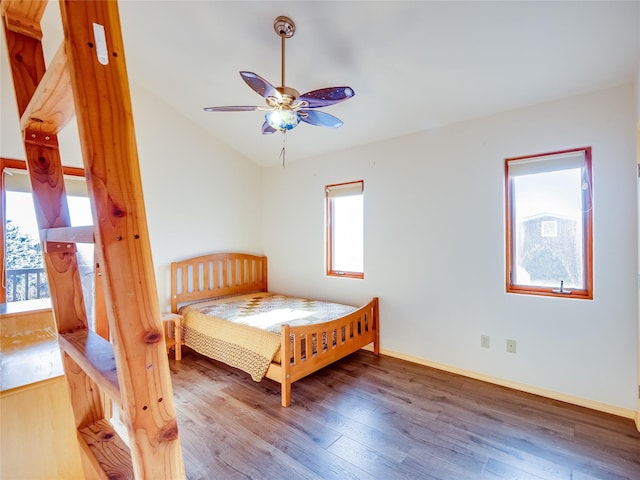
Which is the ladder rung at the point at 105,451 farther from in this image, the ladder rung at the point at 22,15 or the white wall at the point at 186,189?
the white wall at the point at 186,189

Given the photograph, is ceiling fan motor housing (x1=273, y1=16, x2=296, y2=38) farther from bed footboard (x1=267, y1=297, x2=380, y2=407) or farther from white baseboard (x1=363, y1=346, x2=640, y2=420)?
white baseboard (x1=363, y1=346, x2=640, y2=420)

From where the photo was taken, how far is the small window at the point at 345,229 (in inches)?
154

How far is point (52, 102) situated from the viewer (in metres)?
0.67

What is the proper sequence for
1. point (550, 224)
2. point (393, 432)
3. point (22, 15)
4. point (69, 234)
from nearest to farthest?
1. point (69, 234)
2. point (22, 15)
3. point (393, 432)
4. point (550, 224)

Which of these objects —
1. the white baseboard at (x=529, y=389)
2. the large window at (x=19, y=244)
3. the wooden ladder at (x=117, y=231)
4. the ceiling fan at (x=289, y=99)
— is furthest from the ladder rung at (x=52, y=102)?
the white baseboard at (x=529, y=389)

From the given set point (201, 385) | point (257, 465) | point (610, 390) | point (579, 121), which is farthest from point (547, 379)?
point (201, 385)

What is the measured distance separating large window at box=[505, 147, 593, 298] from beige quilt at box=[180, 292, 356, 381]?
1.74 metres

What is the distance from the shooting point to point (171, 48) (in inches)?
114

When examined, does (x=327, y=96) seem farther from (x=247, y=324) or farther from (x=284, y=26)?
(x=247, y=324)

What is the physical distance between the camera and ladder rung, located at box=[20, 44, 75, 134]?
0.57 meters

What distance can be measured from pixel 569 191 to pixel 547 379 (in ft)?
5.17

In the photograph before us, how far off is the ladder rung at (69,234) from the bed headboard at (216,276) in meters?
3.17

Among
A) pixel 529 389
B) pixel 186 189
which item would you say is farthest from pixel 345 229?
pixel 529 389

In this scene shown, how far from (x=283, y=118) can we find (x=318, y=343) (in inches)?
74.3
